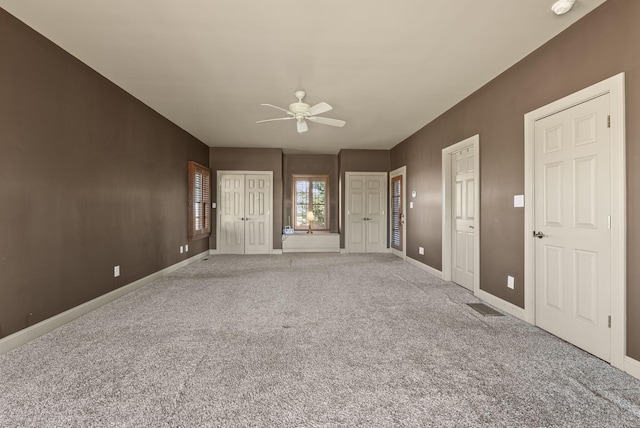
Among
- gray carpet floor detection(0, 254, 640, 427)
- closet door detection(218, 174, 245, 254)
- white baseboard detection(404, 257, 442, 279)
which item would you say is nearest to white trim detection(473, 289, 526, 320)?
gray carpet floor detection(0, 254, 640, 427)

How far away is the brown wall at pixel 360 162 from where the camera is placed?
25.6 feet

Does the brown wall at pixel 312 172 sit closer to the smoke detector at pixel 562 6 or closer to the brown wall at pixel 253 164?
the brown wall at pixel 253 164

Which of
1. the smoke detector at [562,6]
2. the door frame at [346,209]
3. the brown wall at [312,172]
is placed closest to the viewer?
the smoke detector at [562,6]

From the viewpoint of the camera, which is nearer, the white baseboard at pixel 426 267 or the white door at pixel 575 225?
the white door at pixel 575 225

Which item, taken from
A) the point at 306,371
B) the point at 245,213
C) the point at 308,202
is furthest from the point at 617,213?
the point at 308,202

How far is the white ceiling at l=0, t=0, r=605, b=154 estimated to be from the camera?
2.35 metres

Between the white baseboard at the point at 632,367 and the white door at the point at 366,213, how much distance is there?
228 inches

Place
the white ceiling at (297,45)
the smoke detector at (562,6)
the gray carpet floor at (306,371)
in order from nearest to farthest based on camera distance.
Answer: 1. the gray carpet floor at (306,371)
2. the smoke detector at (562,6)
3. the white ceiling at (297,45)

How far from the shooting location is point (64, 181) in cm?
299

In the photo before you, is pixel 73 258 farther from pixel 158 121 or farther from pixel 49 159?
pixel 158 121

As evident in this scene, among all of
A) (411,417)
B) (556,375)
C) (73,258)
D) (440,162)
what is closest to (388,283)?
(440,162)

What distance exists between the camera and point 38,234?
2691mm

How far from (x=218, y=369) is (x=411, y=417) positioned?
129cm

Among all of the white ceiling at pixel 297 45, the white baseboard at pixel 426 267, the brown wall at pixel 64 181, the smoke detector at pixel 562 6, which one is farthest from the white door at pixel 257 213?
the smoke detector at pixel 562 6
